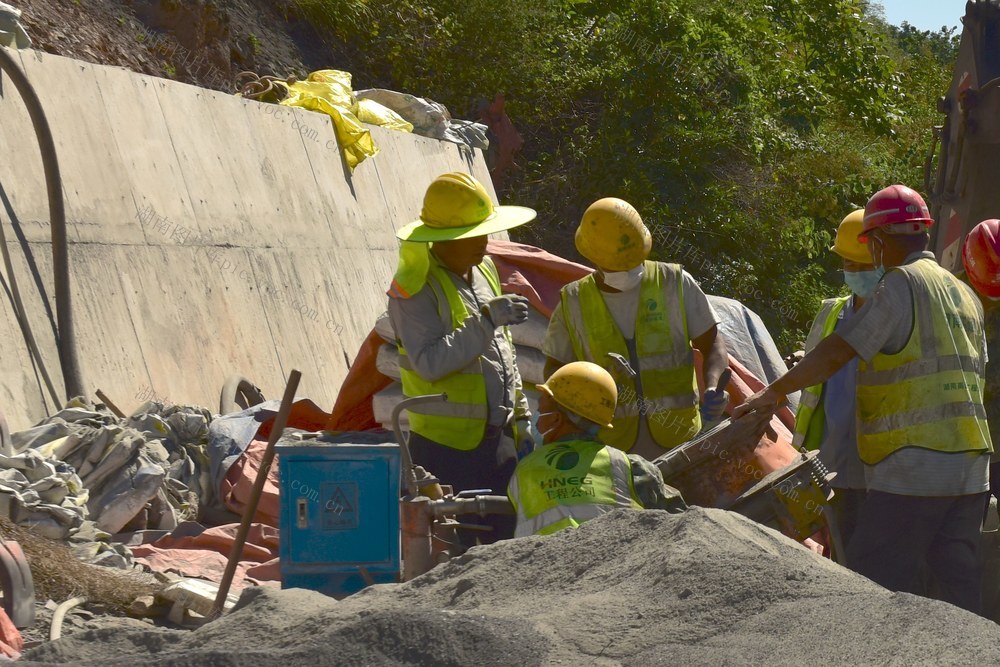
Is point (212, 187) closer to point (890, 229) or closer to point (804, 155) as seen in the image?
point (890, 229)

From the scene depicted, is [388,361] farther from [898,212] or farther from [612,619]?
[612,619]

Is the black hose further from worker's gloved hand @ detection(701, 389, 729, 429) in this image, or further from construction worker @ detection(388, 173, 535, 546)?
worker's gloved hand @ detection(701, 389, 729, 429)

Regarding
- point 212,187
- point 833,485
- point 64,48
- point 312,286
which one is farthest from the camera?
point 64,48

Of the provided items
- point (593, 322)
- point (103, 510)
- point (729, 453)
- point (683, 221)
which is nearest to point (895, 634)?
point (729, 453)

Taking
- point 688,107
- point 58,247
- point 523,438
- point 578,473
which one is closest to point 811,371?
point 578,473

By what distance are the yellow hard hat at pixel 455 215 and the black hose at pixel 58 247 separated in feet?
8.03

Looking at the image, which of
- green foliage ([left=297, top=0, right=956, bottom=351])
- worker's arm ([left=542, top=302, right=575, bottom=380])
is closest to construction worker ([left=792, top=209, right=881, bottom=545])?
worker's arm ([left=542, top=302, right=575, bottom=380])

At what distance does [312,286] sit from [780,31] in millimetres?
10156

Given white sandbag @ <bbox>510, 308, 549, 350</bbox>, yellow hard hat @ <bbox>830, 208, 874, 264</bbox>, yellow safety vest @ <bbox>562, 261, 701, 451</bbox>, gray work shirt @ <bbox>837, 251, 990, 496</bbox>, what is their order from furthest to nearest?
white sandbag @ <bbox>510, 308, 549, 350</bbox>
yellow hard hat @ <bbox>830, 208, 874, 264</bbox>
yellow safety vest @ <bbox>562, 261, 701, 451</bbox>
gray work shirt @ <bbox>837, 251, 990, 496</bbox>

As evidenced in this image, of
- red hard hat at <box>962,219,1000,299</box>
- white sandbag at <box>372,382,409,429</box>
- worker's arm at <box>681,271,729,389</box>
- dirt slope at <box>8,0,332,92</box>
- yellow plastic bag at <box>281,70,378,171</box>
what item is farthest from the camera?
dirt slope at <box>8,0,332,92</box>

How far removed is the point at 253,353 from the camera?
9.01 metres

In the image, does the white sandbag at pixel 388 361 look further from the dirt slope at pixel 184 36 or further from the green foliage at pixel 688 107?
the green foliage at pixel 688 107

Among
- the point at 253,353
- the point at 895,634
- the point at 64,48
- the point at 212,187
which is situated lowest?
the point at 895,634

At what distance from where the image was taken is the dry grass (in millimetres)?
5320
